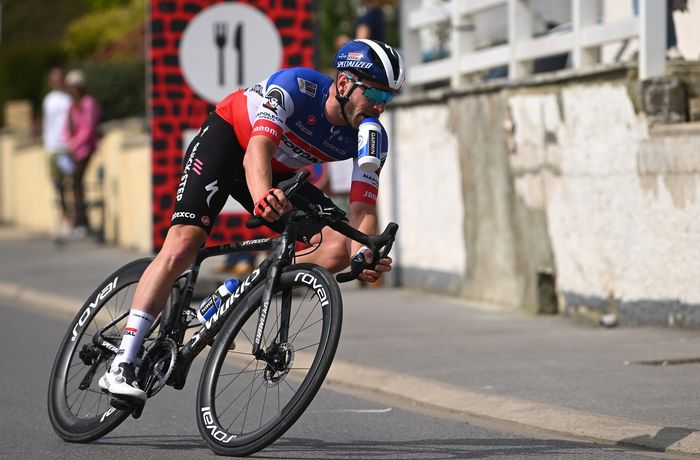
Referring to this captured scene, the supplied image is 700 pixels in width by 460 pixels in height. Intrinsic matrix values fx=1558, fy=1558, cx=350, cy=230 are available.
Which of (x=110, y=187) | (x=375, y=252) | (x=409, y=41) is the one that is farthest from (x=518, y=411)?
(x=110, y=187)

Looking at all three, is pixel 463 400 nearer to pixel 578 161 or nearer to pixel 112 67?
pixel 578 161

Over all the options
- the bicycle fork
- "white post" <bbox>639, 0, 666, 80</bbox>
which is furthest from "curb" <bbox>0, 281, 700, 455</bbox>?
"white post" <bbox>639, 0, 666, 80</bbox>

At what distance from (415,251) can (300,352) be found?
808 centimetres

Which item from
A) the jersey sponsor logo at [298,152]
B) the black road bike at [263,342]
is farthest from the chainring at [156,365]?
the jersey sponsor logo at [298,152]

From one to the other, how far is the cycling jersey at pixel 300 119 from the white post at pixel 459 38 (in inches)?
290

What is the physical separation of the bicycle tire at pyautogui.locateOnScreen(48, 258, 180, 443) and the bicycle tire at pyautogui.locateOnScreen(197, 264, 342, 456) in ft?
2.50

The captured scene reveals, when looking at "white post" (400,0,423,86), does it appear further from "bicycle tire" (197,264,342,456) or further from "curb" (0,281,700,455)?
"bicycle tire" (197,264,342,456)

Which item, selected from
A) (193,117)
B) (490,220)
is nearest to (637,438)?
(490,220)

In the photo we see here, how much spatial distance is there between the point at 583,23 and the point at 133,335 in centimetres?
631

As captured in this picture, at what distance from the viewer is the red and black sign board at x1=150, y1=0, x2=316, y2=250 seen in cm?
1324

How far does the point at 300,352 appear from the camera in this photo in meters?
6.49

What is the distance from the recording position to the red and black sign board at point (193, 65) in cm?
1324

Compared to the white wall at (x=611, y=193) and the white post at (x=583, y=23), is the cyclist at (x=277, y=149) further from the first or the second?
the white post at (x=583, y=23)

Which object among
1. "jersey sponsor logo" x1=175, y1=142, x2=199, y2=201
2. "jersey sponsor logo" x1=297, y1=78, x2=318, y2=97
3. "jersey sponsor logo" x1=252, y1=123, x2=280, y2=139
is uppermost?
"jersey sponsor logo" x1=297, y1=78, x2=318, y2=97
